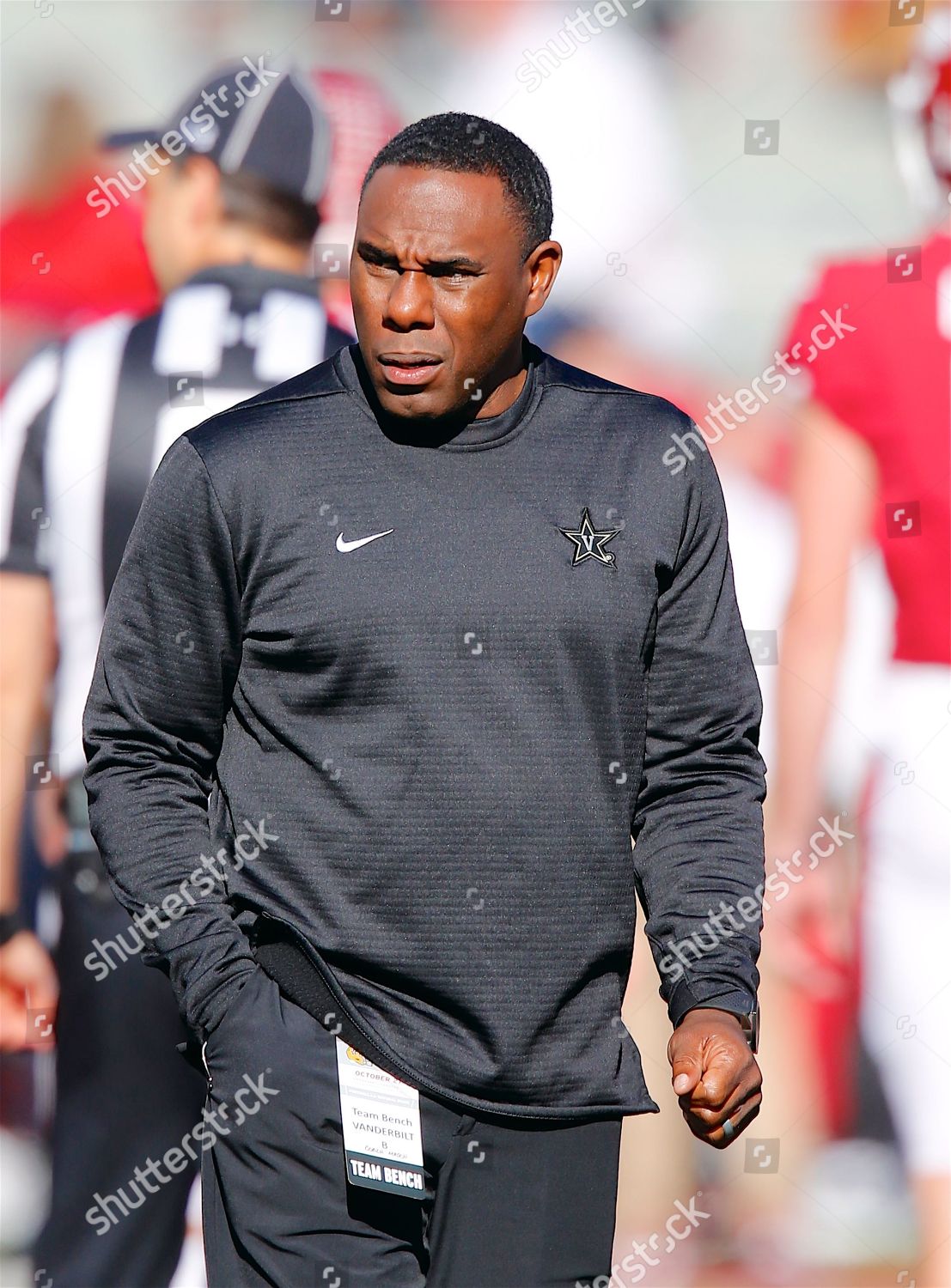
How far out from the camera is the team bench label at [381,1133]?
5.62 feet

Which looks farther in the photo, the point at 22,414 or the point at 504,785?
the point at 22,414

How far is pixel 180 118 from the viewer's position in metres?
2.86

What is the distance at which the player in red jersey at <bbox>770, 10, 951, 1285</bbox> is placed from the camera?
3.01 meters

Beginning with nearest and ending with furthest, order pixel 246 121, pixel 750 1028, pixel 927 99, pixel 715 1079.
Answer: pixel 715 1079, pixel 750 1028, pixel 246 121, pixel 927 99

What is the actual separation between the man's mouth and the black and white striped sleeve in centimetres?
128

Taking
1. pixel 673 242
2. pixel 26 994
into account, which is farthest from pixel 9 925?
pixel 673 242

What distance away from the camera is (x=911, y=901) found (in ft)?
9.99

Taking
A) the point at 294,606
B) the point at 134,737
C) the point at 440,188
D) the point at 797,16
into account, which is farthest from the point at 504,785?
the point at 797,16

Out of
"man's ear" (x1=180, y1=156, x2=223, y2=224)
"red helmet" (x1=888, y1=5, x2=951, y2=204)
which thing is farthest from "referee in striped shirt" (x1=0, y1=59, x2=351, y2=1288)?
"red helmet" (x1=888, y1=5, x2=951, y2=204)

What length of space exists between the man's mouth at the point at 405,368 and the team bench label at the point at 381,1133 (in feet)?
2.47

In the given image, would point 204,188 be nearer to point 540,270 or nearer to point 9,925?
point 540,270

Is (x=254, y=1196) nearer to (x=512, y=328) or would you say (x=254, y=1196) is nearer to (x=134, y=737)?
(x=134, y=737)

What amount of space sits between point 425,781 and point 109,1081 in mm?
1496

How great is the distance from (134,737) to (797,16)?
1.91 m
